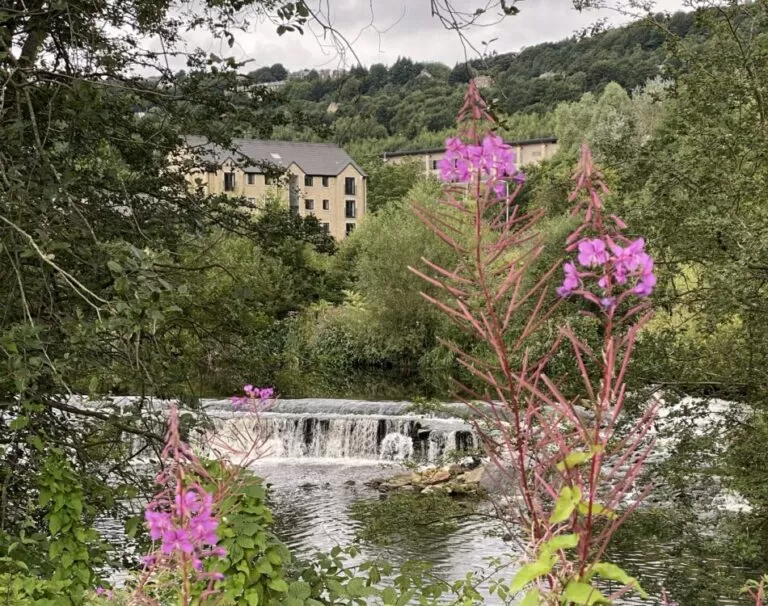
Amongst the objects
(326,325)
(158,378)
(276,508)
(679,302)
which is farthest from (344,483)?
(326,325)

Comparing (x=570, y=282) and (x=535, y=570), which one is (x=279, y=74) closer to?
(x=570, y=282)

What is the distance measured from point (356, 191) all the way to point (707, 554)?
50598 mm

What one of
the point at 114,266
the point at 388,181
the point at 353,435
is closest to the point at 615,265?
the point at 114,266

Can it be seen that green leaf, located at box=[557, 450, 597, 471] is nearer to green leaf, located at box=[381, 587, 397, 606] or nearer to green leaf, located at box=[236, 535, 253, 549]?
green leaf, located at box=[236, 535, 253, 549]

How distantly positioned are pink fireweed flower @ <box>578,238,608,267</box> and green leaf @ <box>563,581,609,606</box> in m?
0.45

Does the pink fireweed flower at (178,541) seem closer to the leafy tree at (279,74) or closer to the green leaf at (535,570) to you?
the green leaf at (535,570)

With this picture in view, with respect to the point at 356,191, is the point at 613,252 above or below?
below

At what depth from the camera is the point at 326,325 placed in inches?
1139

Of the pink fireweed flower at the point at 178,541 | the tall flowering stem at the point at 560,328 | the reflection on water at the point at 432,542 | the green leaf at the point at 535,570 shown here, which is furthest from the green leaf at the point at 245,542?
the reflection on water at the point at 432,542

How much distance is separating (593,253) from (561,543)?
403 mm

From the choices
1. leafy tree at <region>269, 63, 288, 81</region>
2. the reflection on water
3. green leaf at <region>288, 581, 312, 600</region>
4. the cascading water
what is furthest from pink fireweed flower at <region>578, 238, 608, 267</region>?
the cascading water

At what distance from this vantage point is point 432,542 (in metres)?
10.8

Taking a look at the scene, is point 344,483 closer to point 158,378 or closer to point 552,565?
point 158,378

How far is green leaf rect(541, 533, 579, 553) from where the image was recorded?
1188 millimetres
